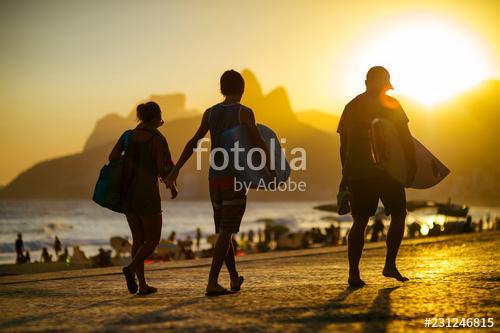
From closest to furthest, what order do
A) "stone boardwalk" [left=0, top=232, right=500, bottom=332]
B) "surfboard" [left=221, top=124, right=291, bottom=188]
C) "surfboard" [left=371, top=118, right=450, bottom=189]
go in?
1. "stone boardwalk" [left=0, top=232, right=500, bottom=332]
2. "surfboard" [left=221, top=124, right=291, bottom=188]
3. "surfboard" [left=371, top=118, right=450, bottom=189]

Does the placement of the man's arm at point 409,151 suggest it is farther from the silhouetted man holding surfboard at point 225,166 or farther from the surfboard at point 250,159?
the silhouetted man holding surfboard at point 225,166

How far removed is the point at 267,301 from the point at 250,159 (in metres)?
1.25

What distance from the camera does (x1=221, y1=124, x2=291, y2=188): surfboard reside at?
684 cm

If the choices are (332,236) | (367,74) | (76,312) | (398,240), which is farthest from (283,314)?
(332,236)

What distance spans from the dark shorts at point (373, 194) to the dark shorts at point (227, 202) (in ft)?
3.46

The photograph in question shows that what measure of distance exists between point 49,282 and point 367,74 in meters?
4.48

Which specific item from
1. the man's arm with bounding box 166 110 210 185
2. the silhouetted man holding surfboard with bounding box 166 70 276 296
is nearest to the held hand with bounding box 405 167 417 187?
the silhouetted man holding surfboard with bounding box 166 70 276 296

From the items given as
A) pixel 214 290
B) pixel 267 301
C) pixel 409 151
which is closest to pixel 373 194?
pixel 409 151

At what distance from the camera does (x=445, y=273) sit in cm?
868

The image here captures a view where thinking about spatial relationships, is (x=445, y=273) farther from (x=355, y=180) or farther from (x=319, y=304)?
(x=319, y=304)

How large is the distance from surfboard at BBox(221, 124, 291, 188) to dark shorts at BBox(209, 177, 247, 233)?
4.6 inches

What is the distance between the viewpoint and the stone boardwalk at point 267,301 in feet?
17.3

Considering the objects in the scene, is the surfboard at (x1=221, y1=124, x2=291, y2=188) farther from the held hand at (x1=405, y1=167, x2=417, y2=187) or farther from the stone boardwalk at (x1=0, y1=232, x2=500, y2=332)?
the held hand at (x1=405, y1=167, x2=417, y2=187)

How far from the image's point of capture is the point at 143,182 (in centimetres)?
733
